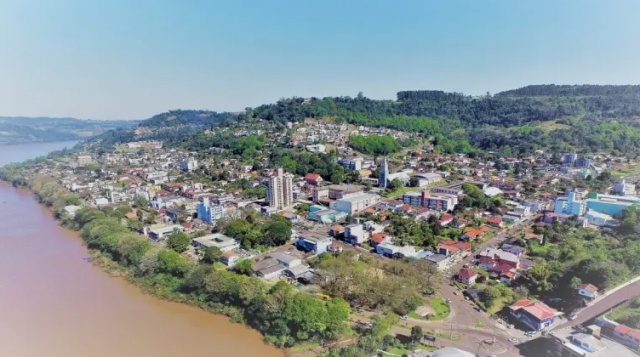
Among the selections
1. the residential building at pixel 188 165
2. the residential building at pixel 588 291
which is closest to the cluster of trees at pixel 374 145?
the residential building at pixel 188 165

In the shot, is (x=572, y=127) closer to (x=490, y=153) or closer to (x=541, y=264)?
(x=490, y=153)

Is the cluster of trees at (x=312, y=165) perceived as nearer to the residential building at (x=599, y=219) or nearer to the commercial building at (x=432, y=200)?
the commercial building at (x=432, y=200)

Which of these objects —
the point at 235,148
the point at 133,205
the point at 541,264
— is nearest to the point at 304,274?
the point at 541,264

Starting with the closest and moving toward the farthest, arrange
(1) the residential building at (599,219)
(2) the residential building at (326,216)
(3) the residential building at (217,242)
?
(3) the residential building at (217,242) → (1) the residential building at (599,219) → (2) the residential building at (326,216)

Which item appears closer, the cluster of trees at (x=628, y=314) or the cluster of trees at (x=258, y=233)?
the cluster of trees at (x=628, y=314)

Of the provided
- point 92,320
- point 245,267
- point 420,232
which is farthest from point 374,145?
point 92,320

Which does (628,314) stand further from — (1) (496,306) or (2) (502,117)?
(2) (502,117)
